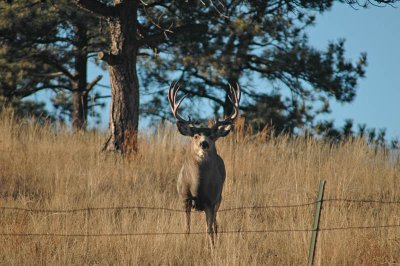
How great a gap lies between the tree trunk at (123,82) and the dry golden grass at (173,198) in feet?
1.47

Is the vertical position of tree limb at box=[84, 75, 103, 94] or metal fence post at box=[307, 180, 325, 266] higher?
tree limb at box=[84, 75, 103, 94]

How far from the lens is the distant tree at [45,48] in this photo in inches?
679

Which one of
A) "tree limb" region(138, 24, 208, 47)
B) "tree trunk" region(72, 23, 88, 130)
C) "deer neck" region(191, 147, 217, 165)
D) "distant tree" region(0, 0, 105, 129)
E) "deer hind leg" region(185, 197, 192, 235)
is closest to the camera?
"deer hind leg" region(185, 197, 192, 235)

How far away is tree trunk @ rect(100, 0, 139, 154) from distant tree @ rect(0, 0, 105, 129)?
3.27 m

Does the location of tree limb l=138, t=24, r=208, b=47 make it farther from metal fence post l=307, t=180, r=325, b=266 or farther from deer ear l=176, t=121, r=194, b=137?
metal fence post l=307, t=180, r=325, b=266

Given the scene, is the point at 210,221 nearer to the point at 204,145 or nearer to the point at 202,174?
the point at 202,174

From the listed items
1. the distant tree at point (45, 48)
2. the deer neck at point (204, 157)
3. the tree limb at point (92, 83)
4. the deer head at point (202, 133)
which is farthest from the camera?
the tree limb at point (92, 83)

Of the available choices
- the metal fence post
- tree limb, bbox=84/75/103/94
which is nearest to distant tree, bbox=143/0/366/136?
tree limb, bbox=84/75/103/94

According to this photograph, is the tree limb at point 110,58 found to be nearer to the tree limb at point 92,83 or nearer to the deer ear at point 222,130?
the deer ear at point 222,130

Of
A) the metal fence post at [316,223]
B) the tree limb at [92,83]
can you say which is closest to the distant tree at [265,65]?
the tree limb at [92,83]

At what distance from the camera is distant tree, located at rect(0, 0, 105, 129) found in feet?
56.6

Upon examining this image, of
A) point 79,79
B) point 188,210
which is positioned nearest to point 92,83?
point 79,79

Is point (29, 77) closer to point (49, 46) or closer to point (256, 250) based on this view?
point (49, 46)

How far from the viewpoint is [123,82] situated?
1347 centimetres
